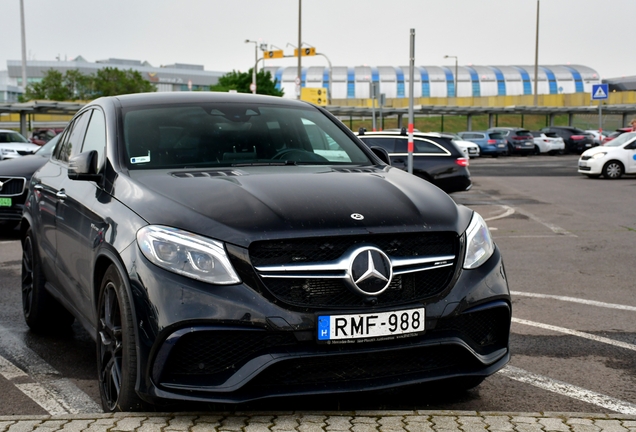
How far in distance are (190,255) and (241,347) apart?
43 centimetres

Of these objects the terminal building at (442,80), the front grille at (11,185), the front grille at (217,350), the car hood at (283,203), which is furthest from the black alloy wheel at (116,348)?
the terminal building at (442,80)

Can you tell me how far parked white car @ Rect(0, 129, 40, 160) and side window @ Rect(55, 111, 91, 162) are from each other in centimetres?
2088

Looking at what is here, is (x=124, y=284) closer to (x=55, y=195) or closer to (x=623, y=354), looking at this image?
(x=55, y=195)

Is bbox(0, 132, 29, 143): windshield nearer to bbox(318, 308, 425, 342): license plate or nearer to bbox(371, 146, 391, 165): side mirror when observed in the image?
bbox(371, 146, 391, 165): side mirror

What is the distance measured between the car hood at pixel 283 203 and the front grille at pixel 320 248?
0.03 metres

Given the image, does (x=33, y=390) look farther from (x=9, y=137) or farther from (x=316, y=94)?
(x=316, y=94)

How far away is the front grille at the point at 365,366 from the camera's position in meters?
3.64

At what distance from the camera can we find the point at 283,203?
3883 millimetres

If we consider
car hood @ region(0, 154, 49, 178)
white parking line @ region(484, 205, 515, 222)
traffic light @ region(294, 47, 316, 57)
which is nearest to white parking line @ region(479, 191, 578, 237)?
white parking line @ region(484, 205, 515, 222)

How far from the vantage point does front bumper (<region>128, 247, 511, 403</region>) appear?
3543 millimetres

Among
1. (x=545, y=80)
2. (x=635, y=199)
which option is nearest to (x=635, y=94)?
(x=545, y=80)

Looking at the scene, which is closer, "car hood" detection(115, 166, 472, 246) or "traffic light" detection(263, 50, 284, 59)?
"car hood" detection(115, 166, 472, 246)

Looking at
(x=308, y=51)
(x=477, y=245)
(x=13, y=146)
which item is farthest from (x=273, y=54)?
(x=477, y=245)

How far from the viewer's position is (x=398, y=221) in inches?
151
